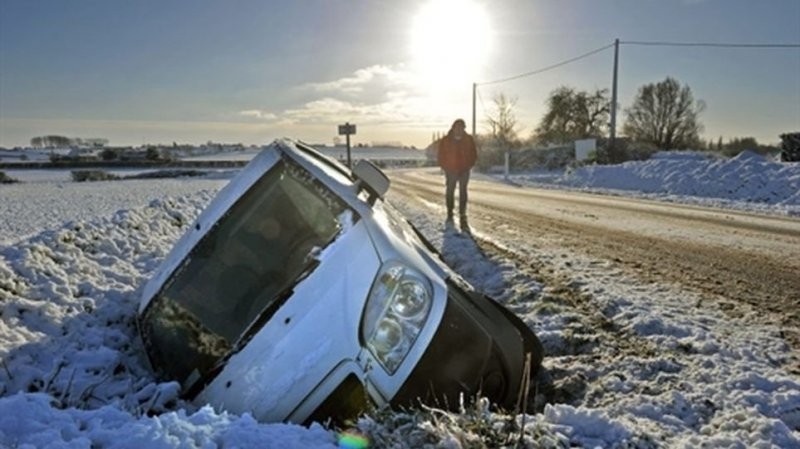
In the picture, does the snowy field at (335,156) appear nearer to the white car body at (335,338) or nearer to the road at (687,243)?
the road at (687,243)

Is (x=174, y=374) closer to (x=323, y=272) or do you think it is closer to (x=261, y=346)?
(x=261, y=346)

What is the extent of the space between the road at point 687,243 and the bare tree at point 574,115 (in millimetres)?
45752

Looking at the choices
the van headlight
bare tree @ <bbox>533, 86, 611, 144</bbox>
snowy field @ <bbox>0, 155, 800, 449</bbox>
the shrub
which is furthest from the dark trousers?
bare tree @ <bbox>533, 86, 611, 144</bbox>

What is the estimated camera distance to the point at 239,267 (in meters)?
3.29

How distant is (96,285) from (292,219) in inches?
114

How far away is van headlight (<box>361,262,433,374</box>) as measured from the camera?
2521 mm

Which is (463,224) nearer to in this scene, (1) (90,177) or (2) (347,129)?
(2) (347,129)

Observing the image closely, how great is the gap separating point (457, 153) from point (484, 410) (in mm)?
8086

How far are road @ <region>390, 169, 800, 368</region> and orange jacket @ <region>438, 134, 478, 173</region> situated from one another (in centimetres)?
116

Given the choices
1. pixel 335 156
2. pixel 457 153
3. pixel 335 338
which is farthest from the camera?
pixel 335 156

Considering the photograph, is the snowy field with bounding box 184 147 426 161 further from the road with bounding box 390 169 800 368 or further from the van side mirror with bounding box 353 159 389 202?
the van side mirror with bounding box 353 159 389 202

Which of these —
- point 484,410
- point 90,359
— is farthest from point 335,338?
point 90,359

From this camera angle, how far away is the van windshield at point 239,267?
3.05m

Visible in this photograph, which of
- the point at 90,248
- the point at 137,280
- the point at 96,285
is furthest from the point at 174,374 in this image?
the point at 90,248
